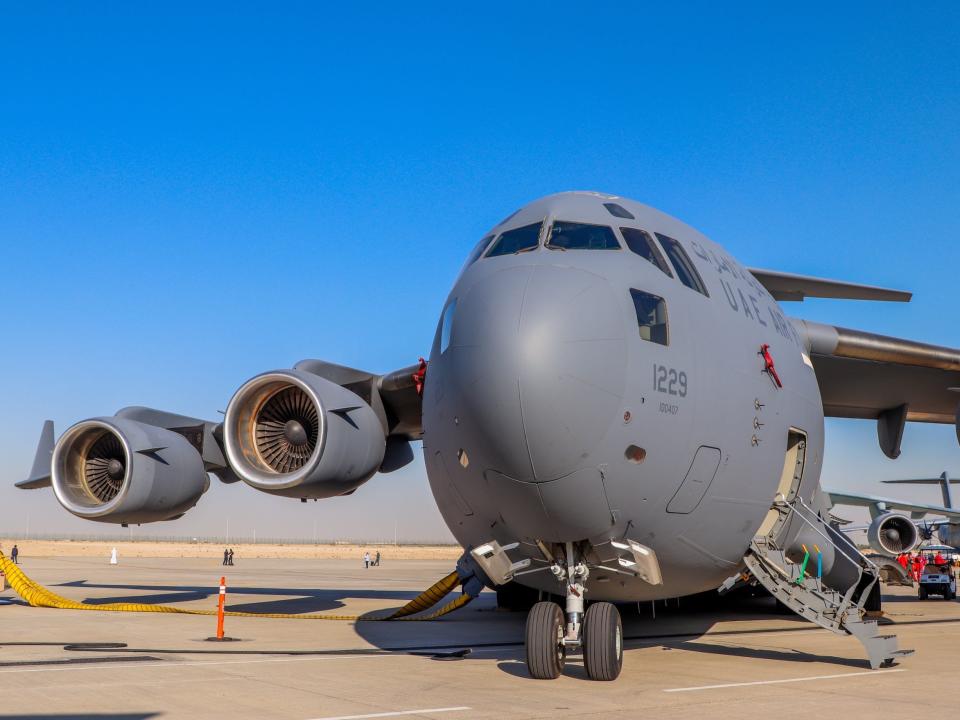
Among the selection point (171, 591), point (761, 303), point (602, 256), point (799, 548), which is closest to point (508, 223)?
point (602, 256)

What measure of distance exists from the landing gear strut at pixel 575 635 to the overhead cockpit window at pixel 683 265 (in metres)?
2.82

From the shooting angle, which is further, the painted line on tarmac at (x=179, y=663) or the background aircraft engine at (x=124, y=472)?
the background aircraft engine at (x=124, y=472)

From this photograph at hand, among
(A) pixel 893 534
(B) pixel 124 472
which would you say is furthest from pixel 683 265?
(A) pixel 893 534

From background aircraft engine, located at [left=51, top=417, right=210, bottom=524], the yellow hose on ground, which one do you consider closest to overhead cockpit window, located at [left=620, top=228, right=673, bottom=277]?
the yellow hose on ground

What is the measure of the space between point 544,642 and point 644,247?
3734mm

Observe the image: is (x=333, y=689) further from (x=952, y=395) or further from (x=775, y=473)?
(x=952, y=395)

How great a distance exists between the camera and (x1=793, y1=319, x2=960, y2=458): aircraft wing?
45.5 ft

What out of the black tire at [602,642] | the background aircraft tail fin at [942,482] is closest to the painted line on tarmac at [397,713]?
the black tire at [602,642]

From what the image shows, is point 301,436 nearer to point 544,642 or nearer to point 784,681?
point 544,642

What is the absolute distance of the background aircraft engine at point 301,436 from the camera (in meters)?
12.6

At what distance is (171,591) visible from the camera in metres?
23.8

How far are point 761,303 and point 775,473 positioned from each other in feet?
6.72

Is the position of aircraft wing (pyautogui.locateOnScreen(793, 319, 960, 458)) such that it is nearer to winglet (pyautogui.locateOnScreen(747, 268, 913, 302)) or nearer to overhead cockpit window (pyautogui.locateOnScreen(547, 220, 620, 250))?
winglet (pyautogui.locateOnScreen(747, 268, 913, 302))

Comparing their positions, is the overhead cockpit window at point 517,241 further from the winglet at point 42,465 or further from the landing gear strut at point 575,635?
the winglet at point 42,465
